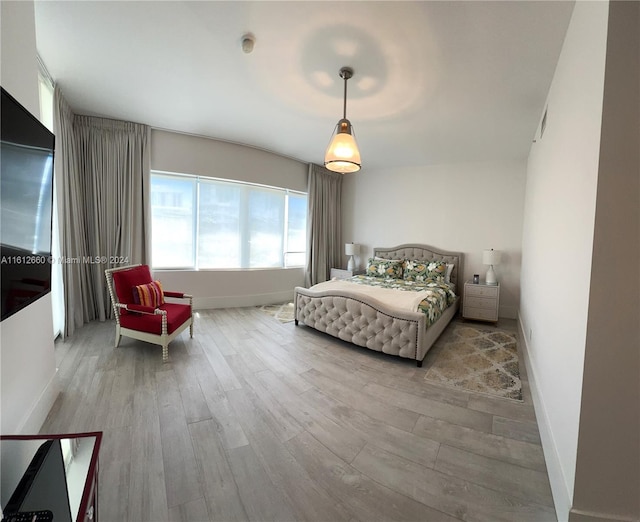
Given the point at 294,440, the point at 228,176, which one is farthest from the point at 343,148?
the point at 228,176

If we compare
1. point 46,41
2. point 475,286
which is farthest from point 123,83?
point 475,286

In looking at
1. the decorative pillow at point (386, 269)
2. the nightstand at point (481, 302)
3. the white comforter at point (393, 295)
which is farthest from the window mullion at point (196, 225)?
the nightstand at point (481, 302)

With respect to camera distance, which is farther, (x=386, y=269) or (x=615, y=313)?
(x=386, y=269)

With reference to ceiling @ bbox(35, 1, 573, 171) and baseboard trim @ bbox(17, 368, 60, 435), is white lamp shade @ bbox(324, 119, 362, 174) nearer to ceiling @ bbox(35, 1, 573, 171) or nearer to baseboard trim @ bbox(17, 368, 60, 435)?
ceiling @ bbox(35, 1, 573, 171)

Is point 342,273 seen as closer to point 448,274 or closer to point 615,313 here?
point 448,274

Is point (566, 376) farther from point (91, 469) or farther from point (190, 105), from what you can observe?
point (190, 105)

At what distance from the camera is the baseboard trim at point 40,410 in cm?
157

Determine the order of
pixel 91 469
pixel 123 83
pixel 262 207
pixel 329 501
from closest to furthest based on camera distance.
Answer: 1. pixel 91 469
2. pixel 329 501
3. pixel 123 83
4. pixel 262 207

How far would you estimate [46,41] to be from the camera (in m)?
2.15

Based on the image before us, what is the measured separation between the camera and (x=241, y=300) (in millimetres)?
4781

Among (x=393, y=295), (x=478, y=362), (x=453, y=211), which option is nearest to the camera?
(x=478, y=362)

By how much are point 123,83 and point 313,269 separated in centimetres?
389

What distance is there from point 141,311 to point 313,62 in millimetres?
2799

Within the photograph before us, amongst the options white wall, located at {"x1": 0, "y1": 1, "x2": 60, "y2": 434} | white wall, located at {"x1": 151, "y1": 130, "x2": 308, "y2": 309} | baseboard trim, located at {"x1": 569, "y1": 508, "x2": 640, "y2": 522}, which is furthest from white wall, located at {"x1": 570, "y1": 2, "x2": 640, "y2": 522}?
white wall, located at {"x1": 151, "y1": 130, "x2": 308, "y2": 309}
